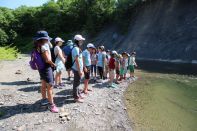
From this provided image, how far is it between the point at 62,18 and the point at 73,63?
60.7m

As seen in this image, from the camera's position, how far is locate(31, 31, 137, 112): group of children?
9273 mm

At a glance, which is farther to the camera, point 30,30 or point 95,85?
point 30,30

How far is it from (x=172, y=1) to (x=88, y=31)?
20279 mm

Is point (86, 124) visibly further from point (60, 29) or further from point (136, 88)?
point (60, 29)

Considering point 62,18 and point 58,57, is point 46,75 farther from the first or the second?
point 62,18

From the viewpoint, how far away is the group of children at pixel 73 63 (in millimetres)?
9273

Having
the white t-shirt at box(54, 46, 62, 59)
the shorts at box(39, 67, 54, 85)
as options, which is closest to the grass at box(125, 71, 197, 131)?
the shorts at box(39, 67, 54, 85)

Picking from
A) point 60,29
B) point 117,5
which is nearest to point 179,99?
point 117,5

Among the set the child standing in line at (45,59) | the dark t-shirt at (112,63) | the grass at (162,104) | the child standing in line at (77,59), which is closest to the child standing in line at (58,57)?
the child standing in line at (77,59)

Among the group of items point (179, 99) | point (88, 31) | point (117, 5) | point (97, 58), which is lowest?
point (179, 99)

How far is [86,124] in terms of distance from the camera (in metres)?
9.11

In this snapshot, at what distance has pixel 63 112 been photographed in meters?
9.60

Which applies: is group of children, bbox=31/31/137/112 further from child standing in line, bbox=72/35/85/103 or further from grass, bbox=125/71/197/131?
grass, bbox=125/71/197/131

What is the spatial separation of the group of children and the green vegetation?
108 feet
